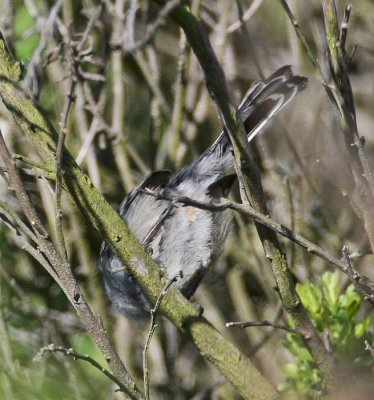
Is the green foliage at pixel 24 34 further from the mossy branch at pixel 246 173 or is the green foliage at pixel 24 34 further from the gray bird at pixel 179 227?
the mossy branch at pixel 246 173

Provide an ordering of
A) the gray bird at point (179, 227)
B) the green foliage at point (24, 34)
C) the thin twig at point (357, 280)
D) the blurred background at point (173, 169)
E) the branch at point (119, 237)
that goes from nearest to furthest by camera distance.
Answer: the thin twig at point (357, 280)
the branch at point (119, 237)
the gray bird at point (179, 227)
the green foliage at point (24, 34)
the blurred background at point (173, 169)

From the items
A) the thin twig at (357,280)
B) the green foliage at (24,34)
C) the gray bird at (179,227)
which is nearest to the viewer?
the thin twig at (357,280)

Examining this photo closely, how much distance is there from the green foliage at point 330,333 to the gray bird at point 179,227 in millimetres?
802

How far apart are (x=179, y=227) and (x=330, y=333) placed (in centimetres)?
113

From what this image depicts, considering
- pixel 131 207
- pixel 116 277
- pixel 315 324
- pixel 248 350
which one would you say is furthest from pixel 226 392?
pixel 315 324

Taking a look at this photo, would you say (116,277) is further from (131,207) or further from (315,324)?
(315,324)

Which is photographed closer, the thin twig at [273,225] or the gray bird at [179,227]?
the thin twig at [273,225]

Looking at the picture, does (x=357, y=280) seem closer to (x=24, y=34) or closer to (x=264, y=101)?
(x=264, y=101)

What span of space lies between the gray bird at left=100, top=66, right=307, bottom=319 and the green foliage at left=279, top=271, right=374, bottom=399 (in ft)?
2.63

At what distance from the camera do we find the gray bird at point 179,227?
125 inches

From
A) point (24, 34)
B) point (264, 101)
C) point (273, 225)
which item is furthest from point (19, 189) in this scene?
point (24, 34)

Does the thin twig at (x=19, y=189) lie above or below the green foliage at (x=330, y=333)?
above

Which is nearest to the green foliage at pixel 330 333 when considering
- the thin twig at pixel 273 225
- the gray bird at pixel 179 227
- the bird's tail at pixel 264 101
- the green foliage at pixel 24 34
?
the thin twig at pixel 273 225

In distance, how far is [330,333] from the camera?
246cm
